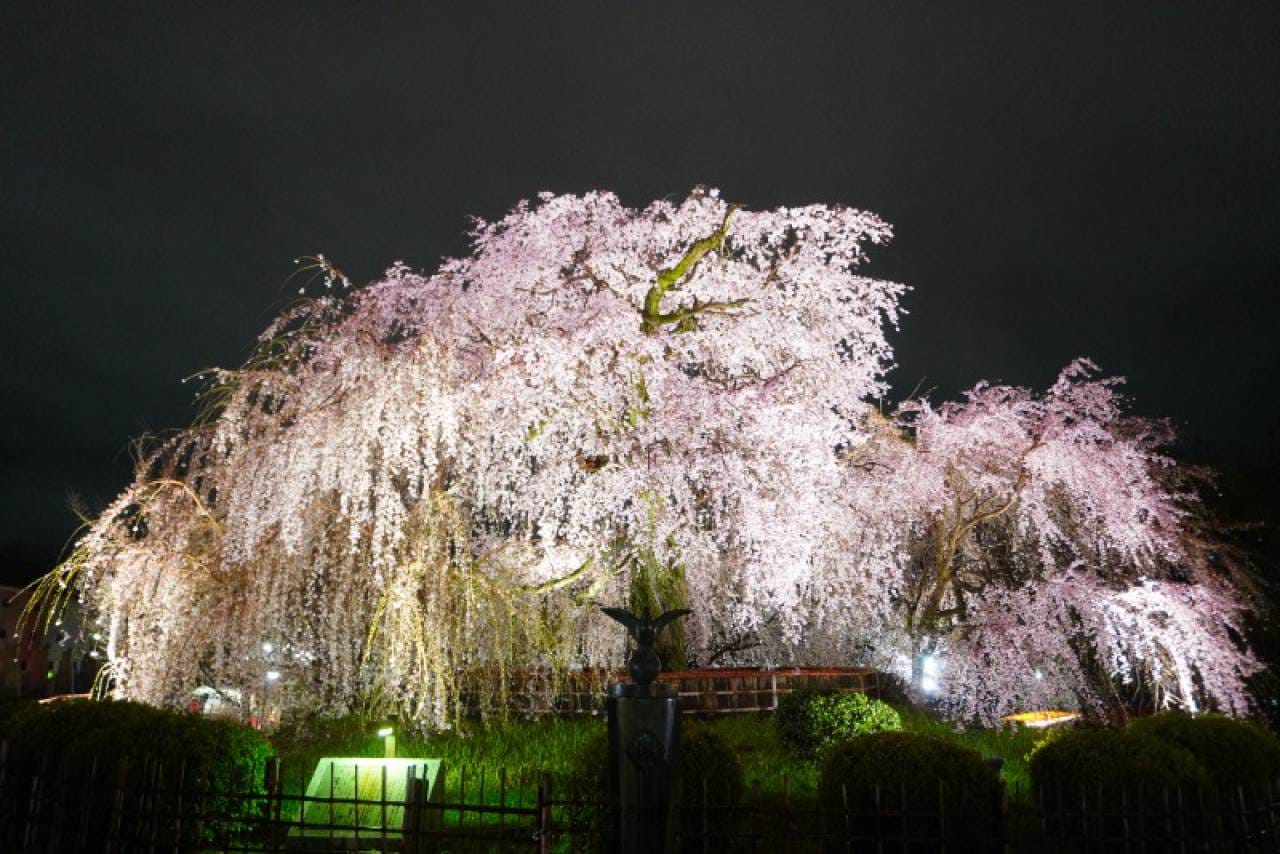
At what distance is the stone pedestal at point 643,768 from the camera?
5969 millimetres

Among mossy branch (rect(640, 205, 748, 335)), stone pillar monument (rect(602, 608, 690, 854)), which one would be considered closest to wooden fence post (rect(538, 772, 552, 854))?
stone pillar monument (rect(602, 608, 690, 854))

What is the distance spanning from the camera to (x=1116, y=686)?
17156 millimetres

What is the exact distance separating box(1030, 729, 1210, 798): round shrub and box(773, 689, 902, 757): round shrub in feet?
12.5

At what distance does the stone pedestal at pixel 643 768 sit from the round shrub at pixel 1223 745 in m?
4.41

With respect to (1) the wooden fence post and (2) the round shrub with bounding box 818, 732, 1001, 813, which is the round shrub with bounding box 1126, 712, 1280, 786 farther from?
(1) the wooden fence post

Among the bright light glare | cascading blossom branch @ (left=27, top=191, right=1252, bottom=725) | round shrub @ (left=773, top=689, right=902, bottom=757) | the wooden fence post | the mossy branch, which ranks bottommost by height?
the wooden fence post

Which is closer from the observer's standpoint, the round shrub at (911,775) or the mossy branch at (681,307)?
the round shrub at (911,775)

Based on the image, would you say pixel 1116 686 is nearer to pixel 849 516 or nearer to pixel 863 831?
pixel 849 516

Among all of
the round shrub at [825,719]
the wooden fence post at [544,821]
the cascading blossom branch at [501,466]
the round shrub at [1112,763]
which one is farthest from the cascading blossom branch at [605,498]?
the round shrub at [1112,763]

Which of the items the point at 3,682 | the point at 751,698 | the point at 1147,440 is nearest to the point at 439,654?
the point at 751,698

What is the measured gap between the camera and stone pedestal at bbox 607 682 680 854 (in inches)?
235

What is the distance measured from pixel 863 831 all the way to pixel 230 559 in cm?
760

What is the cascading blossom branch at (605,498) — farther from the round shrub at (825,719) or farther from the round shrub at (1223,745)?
the round shrub at (1223,745)

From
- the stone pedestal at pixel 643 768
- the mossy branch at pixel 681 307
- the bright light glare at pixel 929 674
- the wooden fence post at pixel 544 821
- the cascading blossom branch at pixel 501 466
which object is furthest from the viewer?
the bright light glare at pixel 929 674
